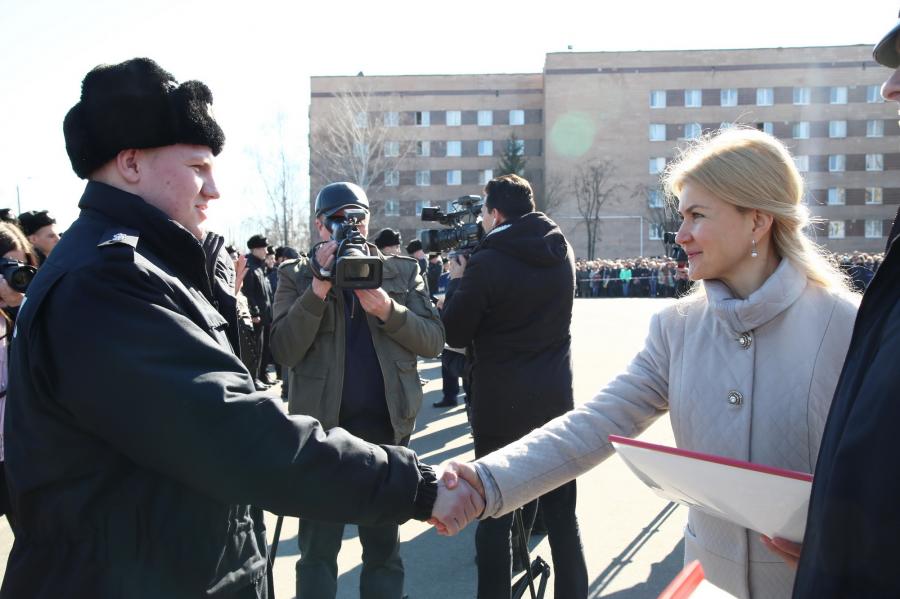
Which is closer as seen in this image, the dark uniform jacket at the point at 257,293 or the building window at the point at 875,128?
the dark uniform jacket at the point at 257,293

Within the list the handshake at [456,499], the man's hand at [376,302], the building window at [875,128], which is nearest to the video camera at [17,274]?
the man's hand at [376,302]

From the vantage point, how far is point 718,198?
2.28 metres

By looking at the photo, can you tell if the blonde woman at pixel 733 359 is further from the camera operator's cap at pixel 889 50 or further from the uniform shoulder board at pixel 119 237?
the uniform shoulder board at pixel 119 237

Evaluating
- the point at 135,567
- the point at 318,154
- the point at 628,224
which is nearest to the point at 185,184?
the point at 135,567

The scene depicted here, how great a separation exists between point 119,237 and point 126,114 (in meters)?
0.36

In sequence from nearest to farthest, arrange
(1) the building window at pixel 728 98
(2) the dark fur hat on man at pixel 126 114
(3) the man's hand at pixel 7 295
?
(2) the dark fur hat on man at pixel 126 114, (3) the man's hand at pixel 7 295, (1) the building window at pixel 728 98

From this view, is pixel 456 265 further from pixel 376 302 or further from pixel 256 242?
pixel 256 242

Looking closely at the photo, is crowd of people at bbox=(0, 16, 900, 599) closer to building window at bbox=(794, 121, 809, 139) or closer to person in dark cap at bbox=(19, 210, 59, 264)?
person in dark cap at bbox=(19, 210, 59, 264)

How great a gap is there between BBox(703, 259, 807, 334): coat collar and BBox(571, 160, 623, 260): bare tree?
59528 mm

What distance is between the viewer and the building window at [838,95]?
6053cm

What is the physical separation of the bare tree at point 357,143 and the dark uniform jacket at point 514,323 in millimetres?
44838

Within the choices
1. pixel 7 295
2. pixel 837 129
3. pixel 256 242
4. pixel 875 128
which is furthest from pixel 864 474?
pixel 875 128

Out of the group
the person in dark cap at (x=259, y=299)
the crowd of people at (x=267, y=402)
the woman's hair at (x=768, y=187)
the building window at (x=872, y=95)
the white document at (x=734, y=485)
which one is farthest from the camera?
the building window at (x=872, y=95)

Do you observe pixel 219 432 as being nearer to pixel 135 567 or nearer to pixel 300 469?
pixel 300 469
